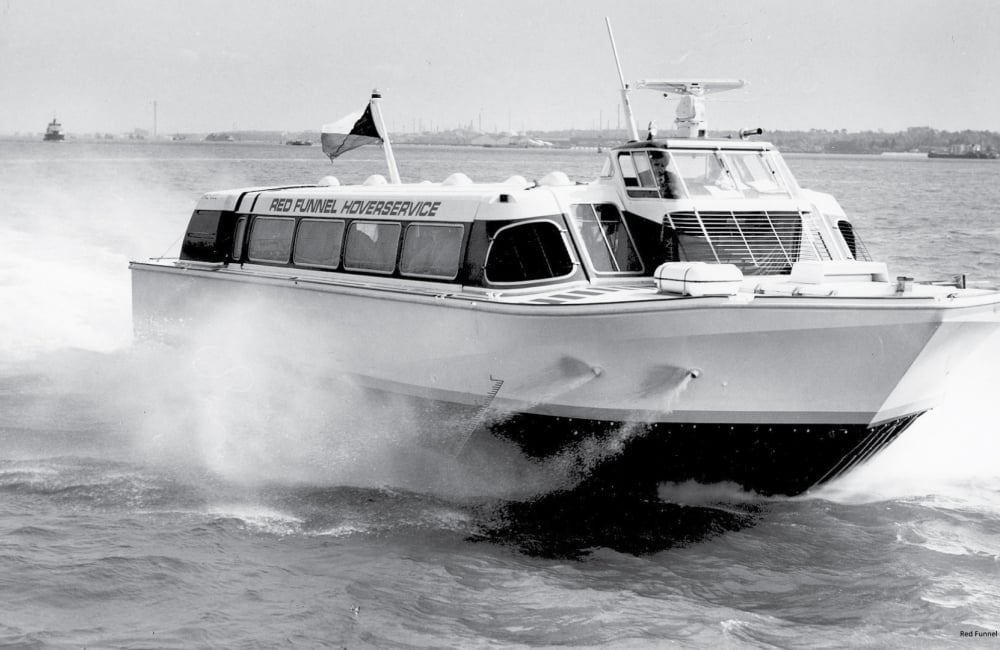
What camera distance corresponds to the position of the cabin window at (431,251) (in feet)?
33.7

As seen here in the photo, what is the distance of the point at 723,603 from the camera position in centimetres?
801

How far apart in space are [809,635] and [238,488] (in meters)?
5.28

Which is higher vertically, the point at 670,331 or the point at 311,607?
the point at 670,331

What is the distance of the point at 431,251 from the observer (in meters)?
10.6

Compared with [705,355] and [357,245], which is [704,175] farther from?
[357,245]

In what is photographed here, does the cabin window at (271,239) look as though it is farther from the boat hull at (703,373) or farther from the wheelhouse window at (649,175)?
the wheelhouse window at (649,175)

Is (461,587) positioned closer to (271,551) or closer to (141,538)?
(271,551)

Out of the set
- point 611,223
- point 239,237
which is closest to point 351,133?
point 239,237

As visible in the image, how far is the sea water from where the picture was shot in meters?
7.62

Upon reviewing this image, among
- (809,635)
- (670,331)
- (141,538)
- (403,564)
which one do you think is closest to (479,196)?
(670,331)

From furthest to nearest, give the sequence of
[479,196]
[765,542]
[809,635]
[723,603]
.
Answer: [479,196] → [765,542] → [723,603] → [809,635]

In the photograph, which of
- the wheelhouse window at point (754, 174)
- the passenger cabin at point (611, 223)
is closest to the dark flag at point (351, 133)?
the passenger cabin at point (611, 223)

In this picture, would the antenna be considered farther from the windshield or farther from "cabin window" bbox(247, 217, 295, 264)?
"cabin window" bbox(247, 217, 295, 264)

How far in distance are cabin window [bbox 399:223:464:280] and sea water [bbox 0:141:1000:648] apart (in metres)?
1.32
